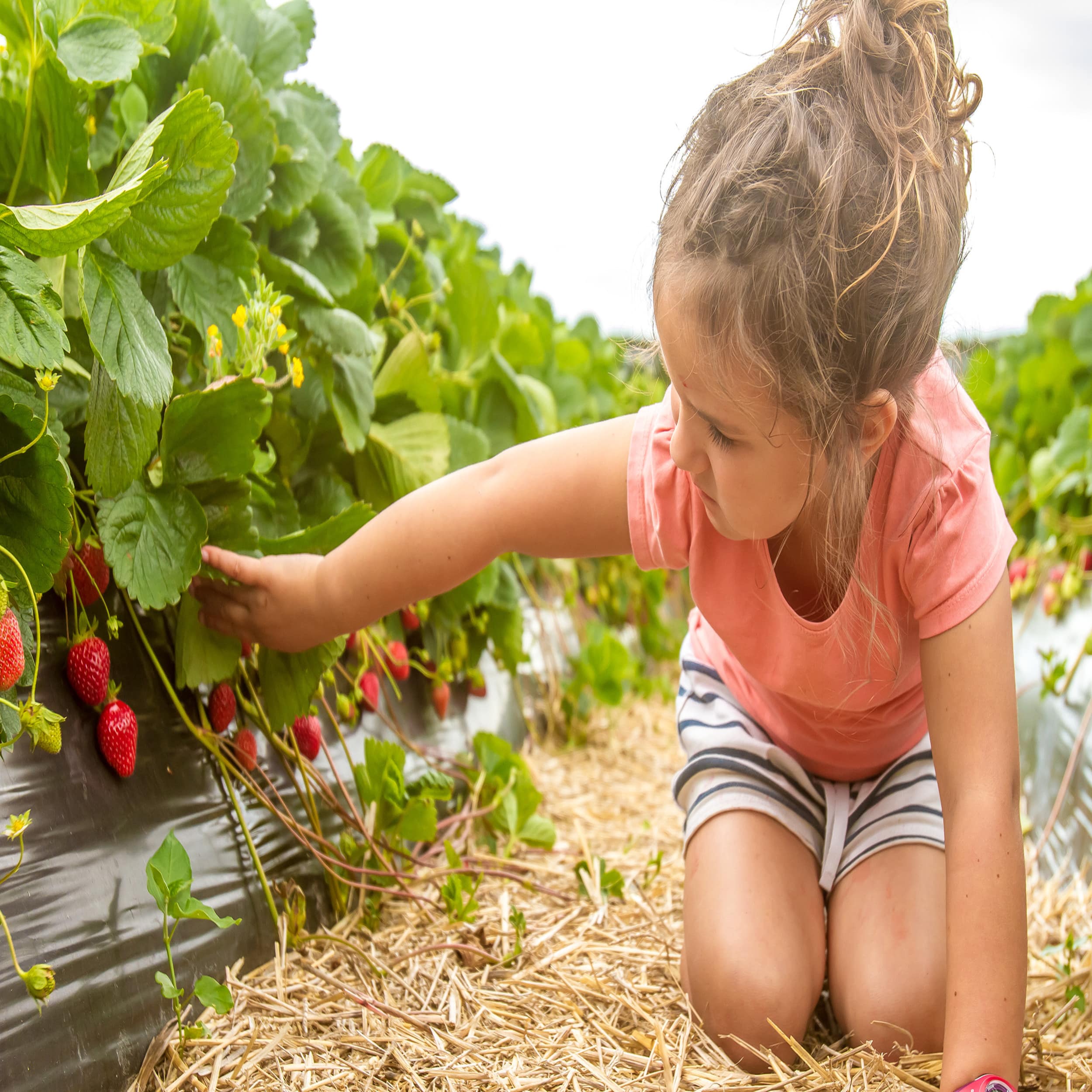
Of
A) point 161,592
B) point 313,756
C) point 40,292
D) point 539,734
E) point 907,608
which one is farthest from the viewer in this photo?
point 539,734

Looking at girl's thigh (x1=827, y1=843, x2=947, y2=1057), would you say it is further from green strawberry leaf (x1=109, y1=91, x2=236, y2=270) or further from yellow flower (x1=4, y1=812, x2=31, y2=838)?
green strawberry leaf (x1=109, y1=91, x2=236, y2=270)

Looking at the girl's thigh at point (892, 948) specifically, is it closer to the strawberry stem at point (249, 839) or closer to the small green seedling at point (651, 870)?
the small green seedling at point (651, 870)

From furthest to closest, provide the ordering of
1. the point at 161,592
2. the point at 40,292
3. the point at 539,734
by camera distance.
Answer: the point at 539,734 < the point at 161,592 < the point at 40,292

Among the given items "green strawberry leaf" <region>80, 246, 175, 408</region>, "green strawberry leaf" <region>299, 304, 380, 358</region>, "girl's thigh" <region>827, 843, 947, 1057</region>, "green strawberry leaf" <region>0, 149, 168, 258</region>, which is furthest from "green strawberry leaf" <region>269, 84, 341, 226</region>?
"girl's thigh" <region>827, 843, 947, 1057</region>

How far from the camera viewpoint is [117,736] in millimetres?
812

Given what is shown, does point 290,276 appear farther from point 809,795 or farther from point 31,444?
point 809,795

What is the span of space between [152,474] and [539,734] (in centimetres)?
120

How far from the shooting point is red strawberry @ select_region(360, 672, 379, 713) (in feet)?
3.95

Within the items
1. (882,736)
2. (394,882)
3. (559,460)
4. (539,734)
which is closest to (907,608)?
(882,736)

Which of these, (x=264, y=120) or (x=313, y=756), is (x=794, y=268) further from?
(x=313, y=756)

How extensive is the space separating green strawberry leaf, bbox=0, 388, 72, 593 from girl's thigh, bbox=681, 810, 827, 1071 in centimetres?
65

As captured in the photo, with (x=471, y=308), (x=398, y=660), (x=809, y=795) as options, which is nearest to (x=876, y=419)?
(x=809, y=795)

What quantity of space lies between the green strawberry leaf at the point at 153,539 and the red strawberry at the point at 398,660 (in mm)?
448

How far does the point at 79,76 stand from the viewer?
81cm
